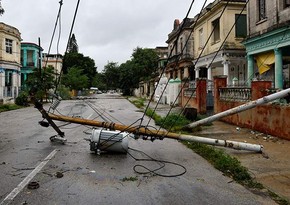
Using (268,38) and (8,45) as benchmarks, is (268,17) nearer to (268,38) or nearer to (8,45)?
(268,38)

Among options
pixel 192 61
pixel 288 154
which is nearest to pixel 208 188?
pixel 288 154

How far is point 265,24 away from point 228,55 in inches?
217

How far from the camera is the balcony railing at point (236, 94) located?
11.9 m

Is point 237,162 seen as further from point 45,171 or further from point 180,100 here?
point 180,100

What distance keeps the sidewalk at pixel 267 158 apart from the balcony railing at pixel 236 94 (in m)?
1.60

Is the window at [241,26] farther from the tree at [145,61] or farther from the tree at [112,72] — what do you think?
the tree at [112,72]

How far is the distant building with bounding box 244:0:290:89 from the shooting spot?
13.8 m

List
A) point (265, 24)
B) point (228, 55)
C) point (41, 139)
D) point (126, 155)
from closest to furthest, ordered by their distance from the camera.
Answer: point (126, 155) → point (41, 139) → point (265, 24) → point (228, 55)

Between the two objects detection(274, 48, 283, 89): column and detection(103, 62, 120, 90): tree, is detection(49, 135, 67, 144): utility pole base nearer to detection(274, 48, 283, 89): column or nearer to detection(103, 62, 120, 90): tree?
detection(274, 48, 283, 89): column

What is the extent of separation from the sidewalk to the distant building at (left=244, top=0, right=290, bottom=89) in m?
5.29

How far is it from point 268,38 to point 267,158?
32.0ft

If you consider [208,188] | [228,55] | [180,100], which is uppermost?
[228,55]

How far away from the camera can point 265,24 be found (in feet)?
49.9

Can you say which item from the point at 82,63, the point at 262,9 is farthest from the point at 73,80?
the point at 262,9
